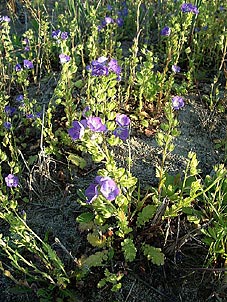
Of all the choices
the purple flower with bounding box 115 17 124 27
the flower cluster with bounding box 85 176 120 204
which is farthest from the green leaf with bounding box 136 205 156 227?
the purple flower with bounding box 115 17 124 27

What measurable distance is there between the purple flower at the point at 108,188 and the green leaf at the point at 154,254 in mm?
452

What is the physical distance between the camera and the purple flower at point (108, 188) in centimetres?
175

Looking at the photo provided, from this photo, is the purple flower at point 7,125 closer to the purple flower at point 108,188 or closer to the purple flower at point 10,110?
the purple flower at point 10,110

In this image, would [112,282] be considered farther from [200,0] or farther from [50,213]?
[200,0]

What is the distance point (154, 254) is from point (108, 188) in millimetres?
511

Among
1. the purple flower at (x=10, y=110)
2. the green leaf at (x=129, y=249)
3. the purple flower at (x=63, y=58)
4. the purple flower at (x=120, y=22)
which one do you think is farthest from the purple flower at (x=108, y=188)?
the purple flower at (x=120, y=22)

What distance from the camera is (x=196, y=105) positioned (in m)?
3.05

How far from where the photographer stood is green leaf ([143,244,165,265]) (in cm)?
202

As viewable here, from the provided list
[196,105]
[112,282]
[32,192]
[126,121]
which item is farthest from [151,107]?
[112,282]

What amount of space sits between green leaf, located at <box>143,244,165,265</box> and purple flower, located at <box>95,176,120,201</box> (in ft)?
1.48

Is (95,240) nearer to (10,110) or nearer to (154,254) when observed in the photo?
(154,254)

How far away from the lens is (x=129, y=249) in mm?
2020

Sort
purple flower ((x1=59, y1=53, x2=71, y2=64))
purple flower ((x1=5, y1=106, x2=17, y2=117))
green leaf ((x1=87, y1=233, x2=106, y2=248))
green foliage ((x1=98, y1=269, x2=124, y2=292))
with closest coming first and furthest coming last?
green foliage ((x1=98, y1=269, x2=124, y2=292))
green leaf ((x1=87, y1=233, x2=106, y2=248))
purple flower ((x1=59, y1=53, x2=71, y2=64))
purple flower ((x1=5, y1=106, x2=17, y2=117))

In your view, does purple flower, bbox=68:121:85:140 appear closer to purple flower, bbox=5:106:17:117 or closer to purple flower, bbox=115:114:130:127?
purple flower, bbox=115:114:130:127
